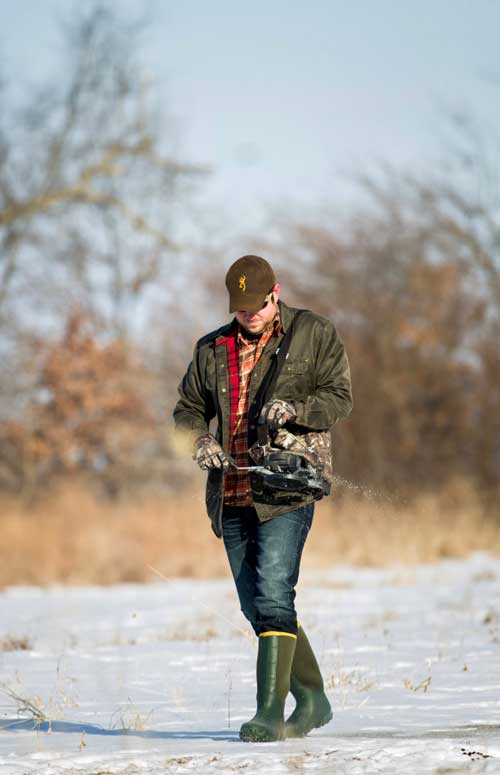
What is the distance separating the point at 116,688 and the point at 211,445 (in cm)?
274

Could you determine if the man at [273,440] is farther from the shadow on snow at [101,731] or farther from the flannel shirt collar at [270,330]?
the shadow on snow at [101,731]

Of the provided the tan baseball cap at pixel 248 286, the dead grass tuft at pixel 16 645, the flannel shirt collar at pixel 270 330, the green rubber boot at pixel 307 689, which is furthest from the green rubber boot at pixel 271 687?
the dead grass tuft at pixel 16 645

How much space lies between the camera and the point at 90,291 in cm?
2998

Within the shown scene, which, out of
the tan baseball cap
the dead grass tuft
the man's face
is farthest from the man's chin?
the dead grass tuft

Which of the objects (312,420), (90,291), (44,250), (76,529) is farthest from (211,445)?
(90,291)

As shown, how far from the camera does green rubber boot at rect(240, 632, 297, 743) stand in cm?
518

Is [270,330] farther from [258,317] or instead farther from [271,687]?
[271,687]

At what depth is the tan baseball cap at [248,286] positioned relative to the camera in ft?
17.5

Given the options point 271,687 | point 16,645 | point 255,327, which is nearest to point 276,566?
point 271,687

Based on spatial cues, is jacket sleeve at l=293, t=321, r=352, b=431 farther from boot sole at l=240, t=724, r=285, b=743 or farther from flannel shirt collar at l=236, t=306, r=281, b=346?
boot sole at l=240, t=724, r=285, b=743

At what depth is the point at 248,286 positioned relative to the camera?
532 centimetres

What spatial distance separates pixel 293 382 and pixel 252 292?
1.35 feet

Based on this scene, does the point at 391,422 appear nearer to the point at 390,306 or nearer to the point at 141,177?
the point at 390,306

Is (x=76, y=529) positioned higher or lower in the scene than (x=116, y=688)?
higher
